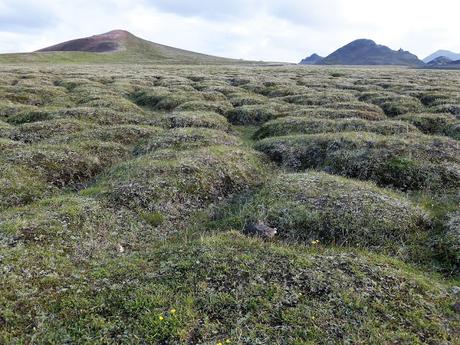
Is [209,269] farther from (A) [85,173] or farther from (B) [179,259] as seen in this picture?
(A) [85,173]

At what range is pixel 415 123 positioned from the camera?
120ft

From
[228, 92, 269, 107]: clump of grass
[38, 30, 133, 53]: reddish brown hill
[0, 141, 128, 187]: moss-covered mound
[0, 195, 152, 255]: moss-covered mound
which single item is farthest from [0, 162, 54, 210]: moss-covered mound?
[38, 30, 133, 53]: reddish brown hill

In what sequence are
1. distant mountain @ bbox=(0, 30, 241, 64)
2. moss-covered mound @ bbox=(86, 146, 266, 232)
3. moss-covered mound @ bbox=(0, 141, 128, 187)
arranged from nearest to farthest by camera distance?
moss-covered mound @ bbox=(86, 146, 266, 232)
moss-covered mound @ bbox=(0, 141, 128, 187)
distant mountain @ bbox=(0, 30, 241, 64)

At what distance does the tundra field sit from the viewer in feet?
37.2

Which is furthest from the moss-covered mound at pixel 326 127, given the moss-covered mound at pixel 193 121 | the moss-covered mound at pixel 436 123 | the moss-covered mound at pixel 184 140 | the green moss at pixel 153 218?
the green moss at pixel 153 218

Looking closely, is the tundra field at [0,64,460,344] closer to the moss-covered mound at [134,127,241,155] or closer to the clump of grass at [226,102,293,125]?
the moss-covered mound at [134,127,241,155]

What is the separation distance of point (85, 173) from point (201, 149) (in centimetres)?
738

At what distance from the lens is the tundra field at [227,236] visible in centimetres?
1135

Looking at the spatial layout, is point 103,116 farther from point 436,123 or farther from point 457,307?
point 457,307

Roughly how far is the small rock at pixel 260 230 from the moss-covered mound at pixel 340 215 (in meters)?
0.59

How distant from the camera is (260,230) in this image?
1675 centimetres

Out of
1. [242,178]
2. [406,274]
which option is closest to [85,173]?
[242,178]

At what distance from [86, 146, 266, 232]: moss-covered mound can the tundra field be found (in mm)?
99

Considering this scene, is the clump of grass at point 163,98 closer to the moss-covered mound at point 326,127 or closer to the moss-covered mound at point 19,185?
the moss-covered mound at point 326,127
